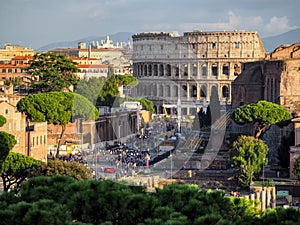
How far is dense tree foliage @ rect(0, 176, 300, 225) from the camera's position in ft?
78.2

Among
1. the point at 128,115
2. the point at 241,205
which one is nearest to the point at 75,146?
the point at 128,115

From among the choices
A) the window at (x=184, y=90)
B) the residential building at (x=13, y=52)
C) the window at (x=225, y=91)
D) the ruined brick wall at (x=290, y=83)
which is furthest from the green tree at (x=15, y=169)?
the residential building at (x=13, y=52)

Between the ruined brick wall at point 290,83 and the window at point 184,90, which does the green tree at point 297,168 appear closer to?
the ruined brick wall at point 290,83

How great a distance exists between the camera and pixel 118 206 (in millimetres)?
25703

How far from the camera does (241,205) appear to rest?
28391mm

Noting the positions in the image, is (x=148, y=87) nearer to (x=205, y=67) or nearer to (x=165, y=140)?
(x=205, y=67)

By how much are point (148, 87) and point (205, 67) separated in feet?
25.6

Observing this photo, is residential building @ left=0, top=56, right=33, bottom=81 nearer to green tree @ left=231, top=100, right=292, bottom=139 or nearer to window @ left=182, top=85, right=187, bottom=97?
window @ left=182, top=85, right=187, bottom=97

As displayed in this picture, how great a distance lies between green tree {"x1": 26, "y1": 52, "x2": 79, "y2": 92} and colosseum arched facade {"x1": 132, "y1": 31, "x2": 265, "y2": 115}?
3816 centimetres

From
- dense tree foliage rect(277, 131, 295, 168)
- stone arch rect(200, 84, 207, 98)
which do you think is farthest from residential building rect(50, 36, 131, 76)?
dense tree foliage rect(277, 131, 295, 168)

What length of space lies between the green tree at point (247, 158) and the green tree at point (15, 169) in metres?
10.7

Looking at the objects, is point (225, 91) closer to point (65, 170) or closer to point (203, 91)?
point (203, 91)

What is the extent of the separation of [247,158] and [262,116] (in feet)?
23.3

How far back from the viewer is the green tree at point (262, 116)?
181ft
